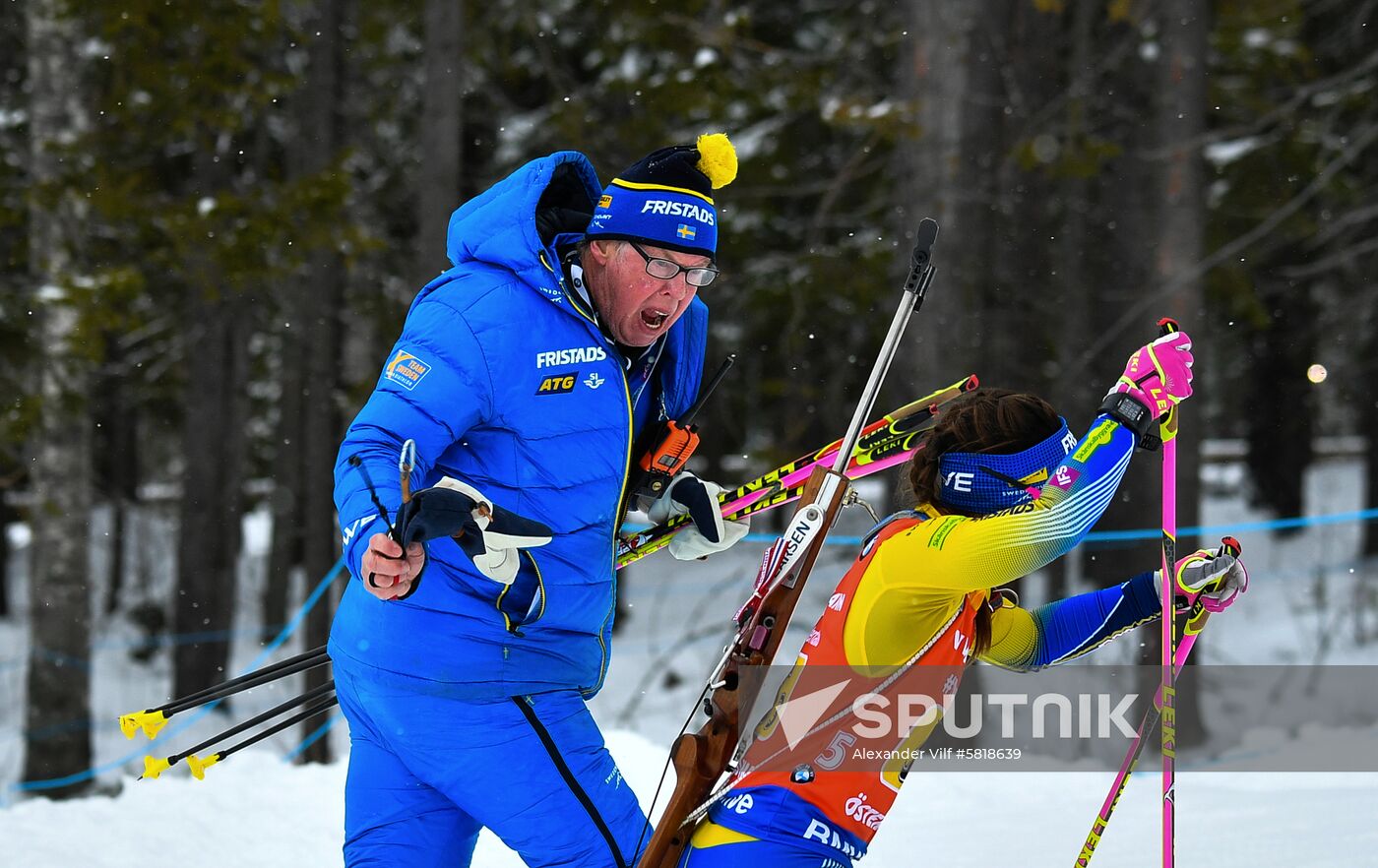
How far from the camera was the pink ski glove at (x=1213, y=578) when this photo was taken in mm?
2801

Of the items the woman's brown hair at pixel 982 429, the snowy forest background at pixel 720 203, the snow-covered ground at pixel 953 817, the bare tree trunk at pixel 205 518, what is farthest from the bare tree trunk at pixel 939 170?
the bare tree trunk at pixel 205 518

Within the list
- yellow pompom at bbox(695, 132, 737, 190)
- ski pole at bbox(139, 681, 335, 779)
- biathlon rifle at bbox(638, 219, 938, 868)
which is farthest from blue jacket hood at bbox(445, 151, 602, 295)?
ski pole at bbox(139, 681, 335, 779)

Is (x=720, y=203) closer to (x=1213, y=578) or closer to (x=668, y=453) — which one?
(x=668, y=453)

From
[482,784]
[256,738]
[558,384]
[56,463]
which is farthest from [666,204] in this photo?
[56,463]

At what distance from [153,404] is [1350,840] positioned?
14960mm

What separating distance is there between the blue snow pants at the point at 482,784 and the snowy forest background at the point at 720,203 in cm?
478

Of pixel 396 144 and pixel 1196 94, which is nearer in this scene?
pixel 1196 94

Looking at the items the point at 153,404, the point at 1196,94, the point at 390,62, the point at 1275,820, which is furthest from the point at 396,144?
the point at 1275,820

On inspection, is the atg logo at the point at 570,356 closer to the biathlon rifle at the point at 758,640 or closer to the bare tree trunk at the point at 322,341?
the biathlon rifle at the point at 758,640

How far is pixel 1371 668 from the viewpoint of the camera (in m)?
12.8

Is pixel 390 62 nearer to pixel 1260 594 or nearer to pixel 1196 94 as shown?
pixel 1196 94

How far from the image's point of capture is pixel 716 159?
9.84 ft

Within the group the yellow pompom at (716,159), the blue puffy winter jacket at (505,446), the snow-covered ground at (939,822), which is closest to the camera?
the blue puffy winter jacket at (505,446)

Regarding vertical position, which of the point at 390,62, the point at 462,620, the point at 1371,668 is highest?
the point at 390,62
